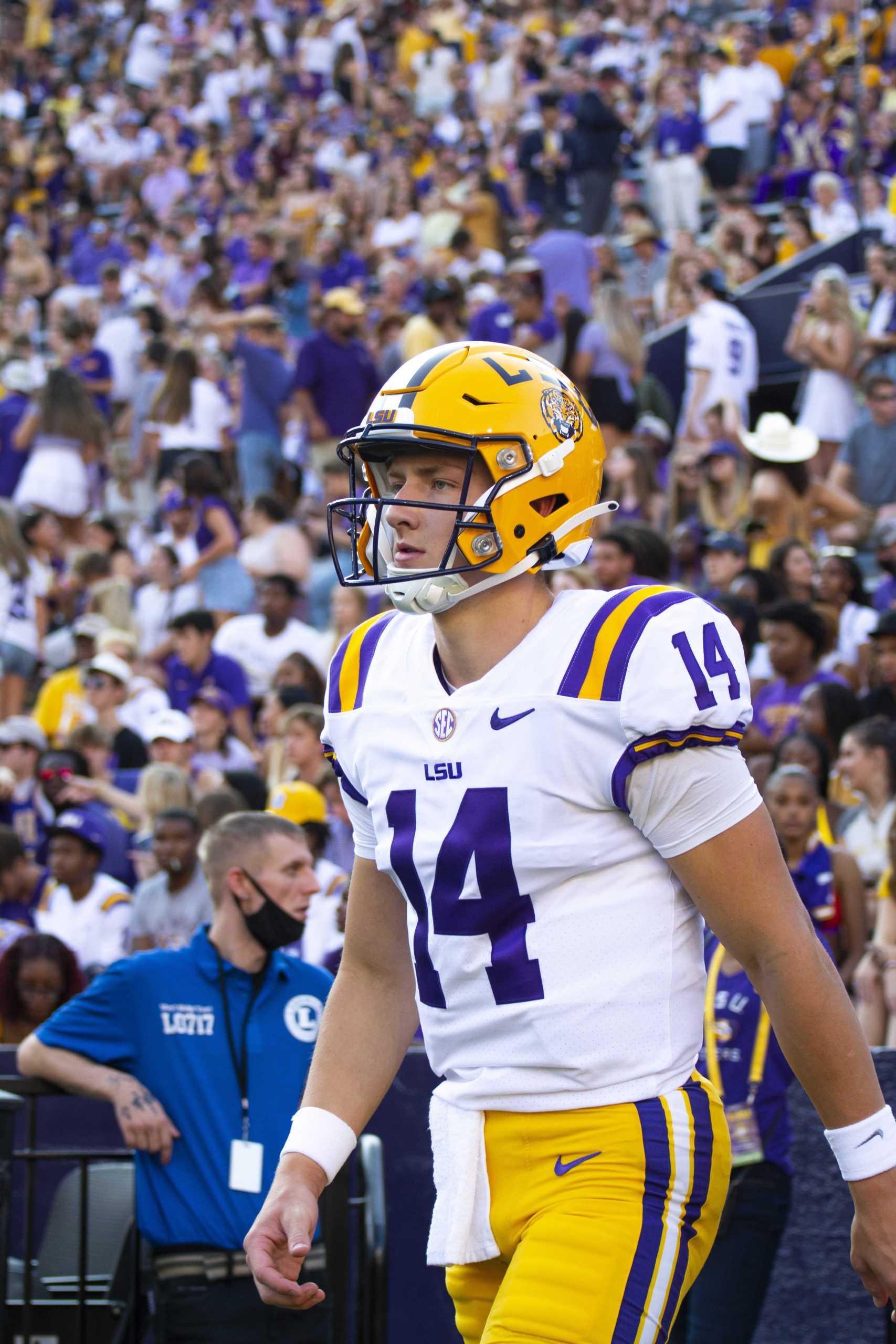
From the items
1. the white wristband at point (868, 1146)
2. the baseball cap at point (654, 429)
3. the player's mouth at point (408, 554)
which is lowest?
the white wristband at point (868, 1146)

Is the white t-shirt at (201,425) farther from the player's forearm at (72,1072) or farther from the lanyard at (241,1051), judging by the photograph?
the player's forearm at (72,1072)

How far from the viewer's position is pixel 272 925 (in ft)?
15.7

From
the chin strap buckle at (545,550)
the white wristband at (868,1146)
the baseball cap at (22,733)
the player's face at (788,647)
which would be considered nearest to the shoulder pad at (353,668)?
the chin strap buckle at (545,550)

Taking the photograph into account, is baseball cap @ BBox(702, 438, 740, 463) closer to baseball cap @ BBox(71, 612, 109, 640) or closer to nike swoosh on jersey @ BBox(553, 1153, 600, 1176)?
baseball cap @ BBox(71, 612, 109, 640)

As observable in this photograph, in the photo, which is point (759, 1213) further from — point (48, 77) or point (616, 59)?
point (48, 77)

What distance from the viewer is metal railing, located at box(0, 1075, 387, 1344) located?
4.22m

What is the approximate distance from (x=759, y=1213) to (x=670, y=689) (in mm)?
2684

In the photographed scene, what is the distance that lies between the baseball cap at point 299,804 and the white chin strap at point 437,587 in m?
4.25

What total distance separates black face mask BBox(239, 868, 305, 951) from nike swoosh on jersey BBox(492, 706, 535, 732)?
229 centimetres

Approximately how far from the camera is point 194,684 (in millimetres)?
9609

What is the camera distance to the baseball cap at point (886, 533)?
28.1ft

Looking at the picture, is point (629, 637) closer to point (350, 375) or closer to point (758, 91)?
point (350, 375)

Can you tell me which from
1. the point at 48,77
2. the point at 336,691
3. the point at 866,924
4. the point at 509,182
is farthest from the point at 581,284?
the point at 48,77

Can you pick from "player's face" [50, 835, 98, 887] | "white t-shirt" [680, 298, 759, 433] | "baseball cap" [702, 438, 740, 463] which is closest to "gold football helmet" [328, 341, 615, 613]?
"player's face" [50, 835, 98, 887]
